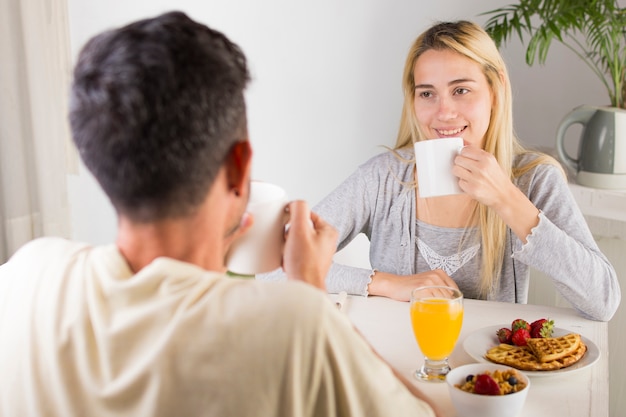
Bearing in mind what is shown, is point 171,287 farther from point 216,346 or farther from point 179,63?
point 179,63

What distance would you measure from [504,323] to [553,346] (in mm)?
189

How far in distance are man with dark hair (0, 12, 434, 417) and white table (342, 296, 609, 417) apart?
14.7 inches

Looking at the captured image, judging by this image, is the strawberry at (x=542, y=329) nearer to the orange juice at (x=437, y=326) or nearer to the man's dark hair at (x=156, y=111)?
the orange juice at (x=437, y=326)

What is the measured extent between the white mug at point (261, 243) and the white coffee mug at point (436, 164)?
0.43 meters

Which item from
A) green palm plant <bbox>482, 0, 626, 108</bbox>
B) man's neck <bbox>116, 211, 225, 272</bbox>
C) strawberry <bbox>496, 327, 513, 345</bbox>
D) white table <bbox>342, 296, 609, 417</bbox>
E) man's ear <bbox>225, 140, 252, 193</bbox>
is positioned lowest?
white table <bbox>342, 296, 609, 417</bbox>

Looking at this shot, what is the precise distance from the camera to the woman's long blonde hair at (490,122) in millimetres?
1651

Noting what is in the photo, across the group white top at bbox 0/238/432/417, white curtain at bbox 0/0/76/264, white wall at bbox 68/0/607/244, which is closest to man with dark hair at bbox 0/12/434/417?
white top at bbox 0/238/432/417

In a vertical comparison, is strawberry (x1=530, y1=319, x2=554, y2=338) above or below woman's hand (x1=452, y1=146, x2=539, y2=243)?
below

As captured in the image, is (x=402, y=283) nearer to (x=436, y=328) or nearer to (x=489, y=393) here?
(x=436, y=328)

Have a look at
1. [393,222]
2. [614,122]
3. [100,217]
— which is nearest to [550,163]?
[393,222]

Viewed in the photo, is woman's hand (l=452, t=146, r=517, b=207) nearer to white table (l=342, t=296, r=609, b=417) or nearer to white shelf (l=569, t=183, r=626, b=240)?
white table (l=342, t=296, r=609, b=417)

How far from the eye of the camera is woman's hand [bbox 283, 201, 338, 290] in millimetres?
958

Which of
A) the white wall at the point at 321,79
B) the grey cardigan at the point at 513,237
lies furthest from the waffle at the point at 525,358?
the white wall at the point at 321,79

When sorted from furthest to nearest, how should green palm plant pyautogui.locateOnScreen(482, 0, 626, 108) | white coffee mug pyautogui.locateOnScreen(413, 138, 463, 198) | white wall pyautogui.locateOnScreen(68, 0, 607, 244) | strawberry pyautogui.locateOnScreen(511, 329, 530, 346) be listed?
white wall pyautogui.locateOnScreen(68, 0, 607, 244) → green palm plant pyautogui.locateOnScreen(482, 0, 626, 108) → white coffee mug pyautogui.locateOnScreen(413, 138, 463, 198) → strawberry pyautogui.locateOnScreen(511, 329, 530, 346)
